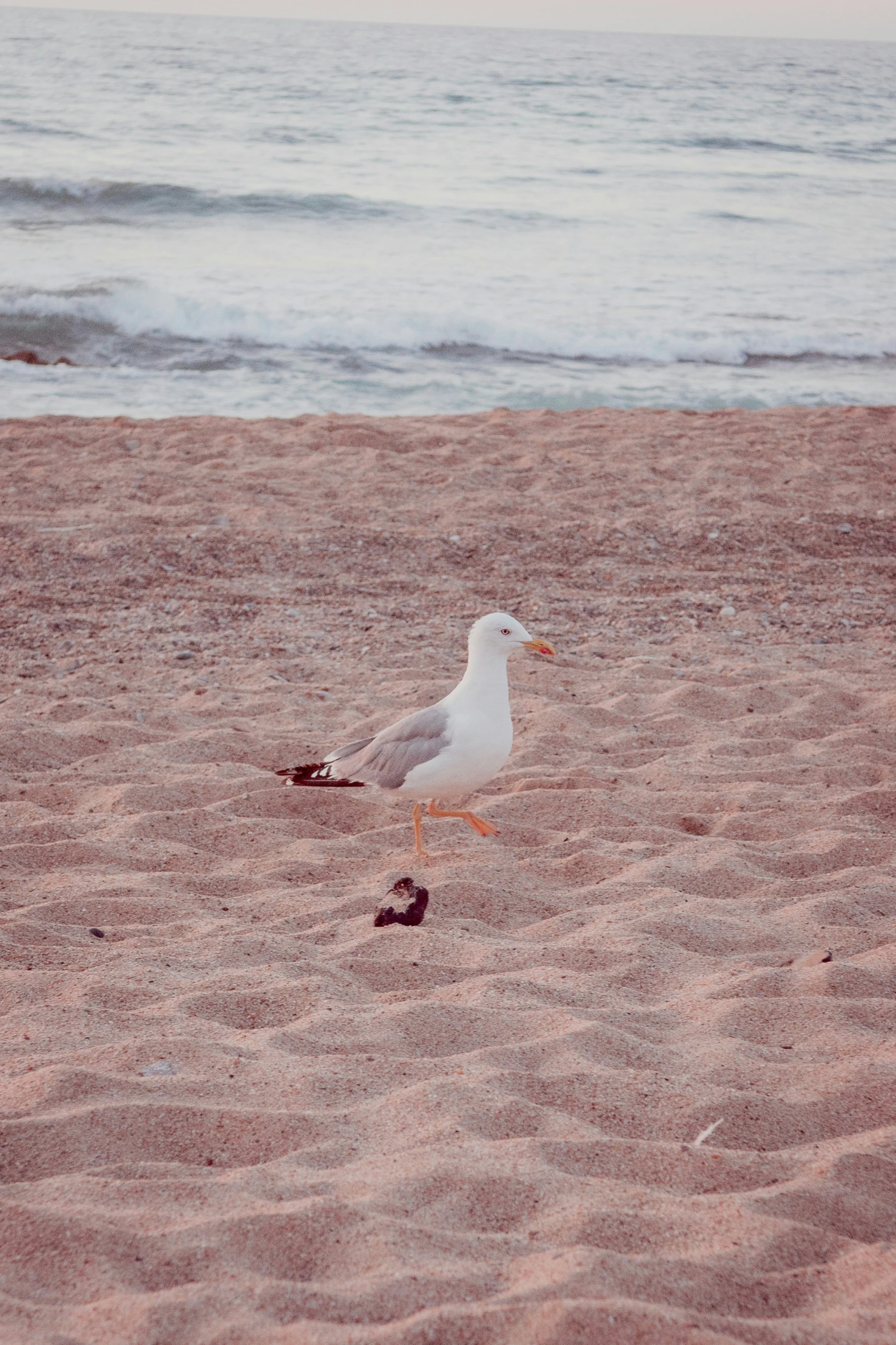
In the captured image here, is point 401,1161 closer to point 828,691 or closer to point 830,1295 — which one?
point 830,1295

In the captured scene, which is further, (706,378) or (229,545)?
(706,378)

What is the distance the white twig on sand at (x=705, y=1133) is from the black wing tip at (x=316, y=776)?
1.63 m

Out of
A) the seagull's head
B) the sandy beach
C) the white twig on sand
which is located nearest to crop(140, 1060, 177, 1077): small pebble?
the sandy beach

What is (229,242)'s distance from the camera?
54.3 feet

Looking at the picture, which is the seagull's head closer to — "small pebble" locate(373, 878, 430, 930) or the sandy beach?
the sandy beach

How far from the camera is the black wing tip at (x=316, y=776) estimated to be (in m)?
3.57

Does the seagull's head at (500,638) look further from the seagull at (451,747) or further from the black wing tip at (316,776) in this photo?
the black wing tip at (316,776)

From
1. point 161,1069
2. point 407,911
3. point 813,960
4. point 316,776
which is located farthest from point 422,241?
point 161,1069

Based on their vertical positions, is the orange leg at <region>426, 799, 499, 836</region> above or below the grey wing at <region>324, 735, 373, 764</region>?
below

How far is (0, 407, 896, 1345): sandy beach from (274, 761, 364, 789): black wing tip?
18 cm

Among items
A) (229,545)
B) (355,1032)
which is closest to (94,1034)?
(355,1032)

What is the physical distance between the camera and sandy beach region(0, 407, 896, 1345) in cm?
179

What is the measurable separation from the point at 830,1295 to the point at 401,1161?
728 mm

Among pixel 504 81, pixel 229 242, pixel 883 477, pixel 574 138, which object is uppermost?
pixel 504 81
